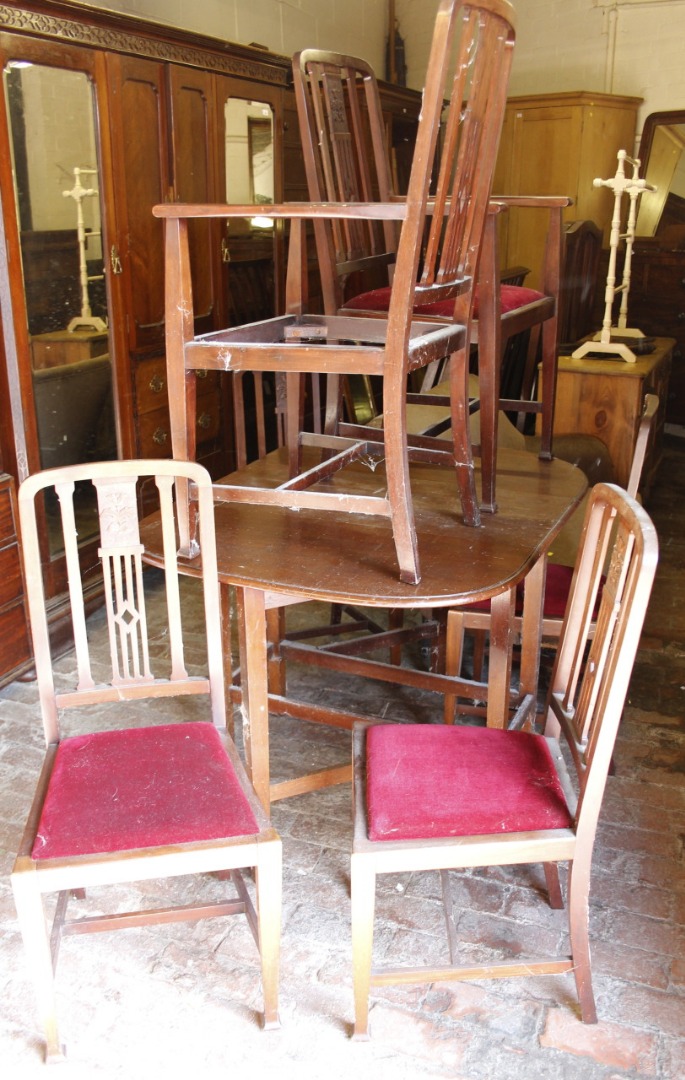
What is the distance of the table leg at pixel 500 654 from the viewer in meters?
2.04

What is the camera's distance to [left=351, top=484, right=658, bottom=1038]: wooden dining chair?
1547 mm

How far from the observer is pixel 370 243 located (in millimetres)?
2654

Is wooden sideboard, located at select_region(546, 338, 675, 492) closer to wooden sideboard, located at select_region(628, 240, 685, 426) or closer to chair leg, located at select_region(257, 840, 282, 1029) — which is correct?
wooden sideboard, located at select_region(628, 240, 685, 426)

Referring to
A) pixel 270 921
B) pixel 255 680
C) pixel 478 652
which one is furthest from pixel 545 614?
pixel 270 921

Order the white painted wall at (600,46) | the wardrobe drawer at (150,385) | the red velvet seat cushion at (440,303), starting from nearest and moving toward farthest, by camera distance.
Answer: the red velvet seat cushion at (440,303)
the wardrobe drawer at (150,385)
the white painted wall at (600,46)

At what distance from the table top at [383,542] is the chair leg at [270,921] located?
0.47 meters

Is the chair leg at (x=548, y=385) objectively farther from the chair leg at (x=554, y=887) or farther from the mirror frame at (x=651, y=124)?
the mirror frame at (x=651, y=124)

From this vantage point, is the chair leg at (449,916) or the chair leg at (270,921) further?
the chair leg at (449,916)

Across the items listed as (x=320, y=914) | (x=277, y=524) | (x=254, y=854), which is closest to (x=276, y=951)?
(x=254, y=854)

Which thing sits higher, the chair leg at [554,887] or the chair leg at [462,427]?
the chair leg at [462,427]

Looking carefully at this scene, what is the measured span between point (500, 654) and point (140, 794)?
0.82 m

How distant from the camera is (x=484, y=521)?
2189 millimetres

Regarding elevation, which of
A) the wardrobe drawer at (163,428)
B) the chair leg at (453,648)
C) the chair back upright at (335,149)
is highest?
the chair back upright at (335,149)

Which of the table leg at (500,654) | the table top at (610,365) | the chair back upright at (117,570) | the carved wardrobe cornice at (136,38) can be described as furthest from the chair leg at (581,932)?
the table top at (610,365)
